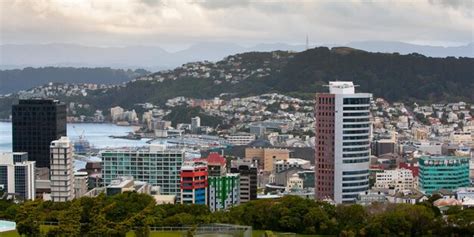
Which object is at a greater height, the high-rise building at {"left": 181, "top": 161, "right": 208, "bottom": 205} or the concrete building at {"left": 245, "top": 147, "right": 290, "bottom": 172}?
the high-rise building at {"left": 181, "top": 161, "right": 208, "bottom": 205}

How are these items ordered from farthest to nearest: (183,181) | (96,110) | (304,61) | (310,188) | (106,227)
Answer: (96,110), (304,61), (310,188), (183,181), (106,227)

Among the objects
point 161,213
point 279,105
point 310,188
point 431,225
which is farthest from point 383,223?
point 279,105

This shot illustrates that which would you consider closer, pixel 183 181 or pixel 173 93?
pixel 183 181

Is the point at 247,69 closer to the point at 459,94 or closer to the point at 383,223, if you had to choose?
the point at 459,94

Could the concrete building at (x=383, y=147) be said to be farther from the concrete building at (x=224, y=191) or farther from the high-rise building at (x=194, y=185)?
the high-rise building at (x=194, y=185)

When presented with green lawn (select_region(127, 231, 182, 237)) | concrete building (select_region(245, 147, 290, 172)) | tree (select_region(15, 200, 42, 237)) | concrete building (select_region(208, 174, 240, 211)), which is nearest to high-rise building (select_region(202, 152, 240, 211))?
concrete building (select_region(208, 174, 240, 211))

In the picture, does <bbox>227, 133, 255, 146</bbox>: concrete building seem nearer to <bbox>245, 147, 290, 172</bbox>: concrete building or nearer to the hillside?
<bbox>245, 147, 290, 172</bbox>: concrete building

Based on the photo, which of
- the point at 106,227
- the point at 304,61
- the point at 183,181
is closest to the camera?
the point at 106,227

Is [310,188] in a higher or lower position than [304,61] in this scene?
lower
